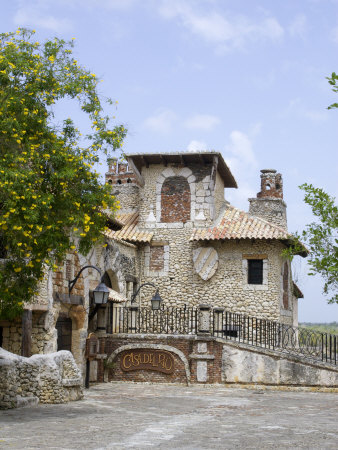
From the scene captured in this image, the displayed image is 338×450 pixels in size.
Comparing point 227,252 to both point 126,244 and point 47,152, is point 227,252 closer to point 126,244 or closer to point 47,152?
point 126,244

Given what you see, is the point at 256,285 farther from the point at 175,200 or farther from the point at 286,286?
the point at 175,200

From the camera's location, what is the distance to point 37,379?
12977 mm

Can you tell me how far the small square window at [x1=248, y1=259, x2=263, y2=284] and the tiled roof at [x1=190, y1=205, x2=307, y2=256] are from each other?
120 centimetres

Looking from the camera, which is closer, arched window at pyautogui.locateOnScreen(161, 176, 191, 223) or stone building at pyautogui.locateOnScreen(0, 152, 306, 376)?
stone building at pyautogui.locateOnScreen(0, 152, 306, 376)

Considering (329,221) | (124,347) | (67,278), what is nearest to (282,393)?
(124,347)

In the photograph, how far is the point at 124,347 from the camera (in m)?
19.4

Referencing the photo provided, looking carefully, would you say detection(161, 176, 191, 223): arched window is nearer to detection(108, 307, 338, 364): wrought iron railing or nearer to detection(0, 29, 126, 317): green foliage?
detection(108, 307, 338, 364): wrought iron railing

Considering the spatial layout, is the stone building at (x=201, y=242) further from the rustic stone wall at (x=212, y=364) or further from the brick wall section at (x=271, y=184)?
the rustic stone wall at (x=212, y=364)

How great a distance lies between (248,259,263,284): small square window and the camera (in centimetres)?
2298

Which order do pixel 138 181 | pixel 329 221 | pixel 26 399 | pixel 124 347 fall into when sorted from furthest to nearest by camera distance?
pixel 138 181, pixel 124 347, pixel 26 399, pixel 329 221

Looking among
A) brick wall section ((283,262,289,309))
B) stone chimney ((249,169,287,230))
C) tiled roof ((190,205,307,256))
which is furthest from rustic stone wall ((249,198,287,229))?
brick wall section ((283,262,289,309))

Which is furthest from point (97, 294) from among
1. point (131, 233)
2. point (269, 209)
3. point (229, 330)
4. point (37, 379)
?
point (269, 209)

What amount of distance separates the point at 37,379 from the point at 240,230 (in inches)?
462

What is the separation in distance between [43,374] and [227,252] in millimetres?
11576
